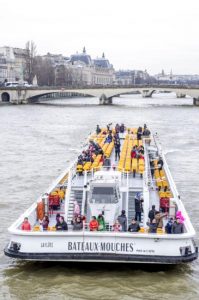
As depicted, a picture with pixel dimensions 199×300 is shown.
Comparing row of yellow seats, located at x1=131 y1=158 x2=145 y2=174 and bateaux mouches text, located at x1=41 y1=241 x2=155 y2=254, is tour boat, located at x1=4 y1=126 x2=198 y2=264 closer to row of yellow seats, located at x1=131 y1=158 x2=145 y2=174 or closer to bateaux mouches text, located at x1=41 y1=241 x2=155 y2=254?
bateaux mouches text, located at x1=41 y1=241 x2=155 y2=254

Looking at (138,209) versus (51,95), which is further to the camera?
(51,95)

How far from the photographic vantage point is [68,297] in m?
11.1

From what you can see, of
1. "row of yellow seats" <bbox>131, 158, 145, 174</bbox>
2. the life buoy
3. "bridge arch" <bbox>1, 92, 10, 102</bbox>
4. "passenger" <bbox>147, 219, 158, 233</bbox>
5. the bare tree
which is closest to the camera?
"passenger" <bbox>147, 219, 158, 233</bbox>

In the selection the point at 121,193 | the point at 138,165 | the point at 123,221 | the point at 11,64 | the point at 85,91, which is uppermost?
the point at 11,64

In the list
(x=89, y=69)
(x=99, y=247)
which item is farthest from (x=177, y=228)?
(x=89, y=69)

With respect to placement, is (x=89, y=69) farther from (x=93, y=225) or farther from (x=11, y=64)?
(x=93, y=225)

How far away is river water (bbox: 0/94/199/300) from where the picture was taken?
11344 millimetres

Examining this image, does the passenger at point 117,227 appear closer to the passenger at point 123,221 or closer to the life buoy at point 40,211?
the passenger at point 123,221

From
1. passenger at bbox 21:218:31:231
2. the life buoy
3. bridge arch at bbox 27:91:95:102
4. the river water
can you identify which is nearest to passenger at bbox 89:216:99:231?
the river water

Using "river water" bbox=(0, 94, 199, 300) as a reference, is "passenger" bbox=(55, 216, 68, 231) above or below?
above

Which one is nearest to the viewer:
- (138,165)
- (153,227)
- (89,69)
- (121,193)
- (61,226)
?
(153,227)

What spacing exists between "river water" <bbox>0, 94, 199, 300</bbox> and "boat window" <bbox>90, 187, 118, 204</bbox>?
1.30 m

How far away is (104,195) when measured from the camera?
1237 cm

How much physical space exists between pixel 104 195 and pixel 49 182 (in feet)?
31.2
